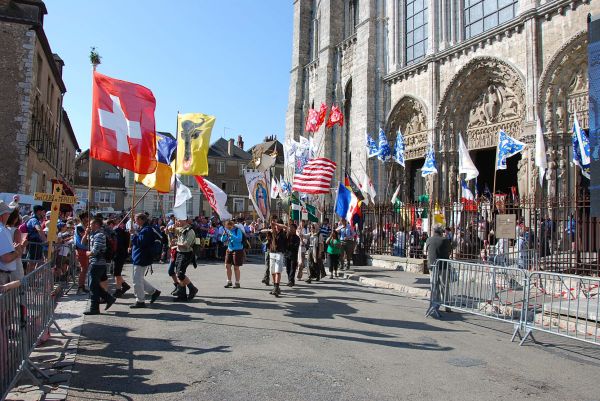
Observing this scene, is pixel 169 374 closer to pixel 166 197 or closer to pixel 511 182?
pixel 511 182

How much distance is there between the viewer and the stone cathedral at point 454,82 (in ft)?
48.9

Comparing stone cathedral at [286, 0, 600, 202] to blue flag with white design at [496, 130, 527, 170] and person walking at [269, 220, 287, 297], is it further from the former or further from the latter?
person walking at [269, 220, 287, 297]

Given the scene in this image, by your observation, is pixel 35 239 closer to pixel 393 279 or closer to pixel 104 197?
pixel 393 279

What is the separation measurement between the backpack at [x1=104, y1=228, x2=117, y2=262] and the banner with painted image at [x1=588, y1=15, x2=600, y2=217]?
7576 millimetres

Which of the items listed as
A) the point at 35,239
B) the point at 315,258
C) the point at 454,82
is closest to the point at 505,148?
the point at 454,82

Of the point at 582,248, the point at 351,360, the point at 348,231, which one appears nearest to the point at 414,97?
the point at 348,231

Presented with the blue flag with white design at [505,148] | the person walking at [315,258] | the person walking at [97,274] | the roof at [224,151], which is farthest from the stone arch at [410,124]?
the roof at [224,151]

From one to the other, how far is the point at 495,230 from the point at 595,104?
7368 millimetres

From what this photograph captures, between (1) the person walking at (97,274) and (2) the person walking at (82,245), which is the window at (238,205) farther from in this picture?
(1) the person walking at (97,274)

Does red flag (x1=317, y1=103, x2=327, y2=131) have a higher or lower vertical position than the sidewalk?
higher

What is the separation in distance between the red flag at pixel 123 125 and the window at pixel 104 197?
5152 cm

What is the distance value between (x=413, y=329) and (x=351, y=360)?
2077mm

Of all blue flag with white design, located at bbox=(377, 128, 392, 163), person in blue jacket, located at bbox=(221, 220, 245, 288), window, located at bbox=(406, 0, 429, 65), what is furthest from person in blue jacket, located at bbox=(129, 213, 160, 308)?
window, located at bbox=(406, 0, 429, 65)

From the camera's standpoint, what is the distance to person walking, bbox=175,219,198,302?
8789 millimetres
